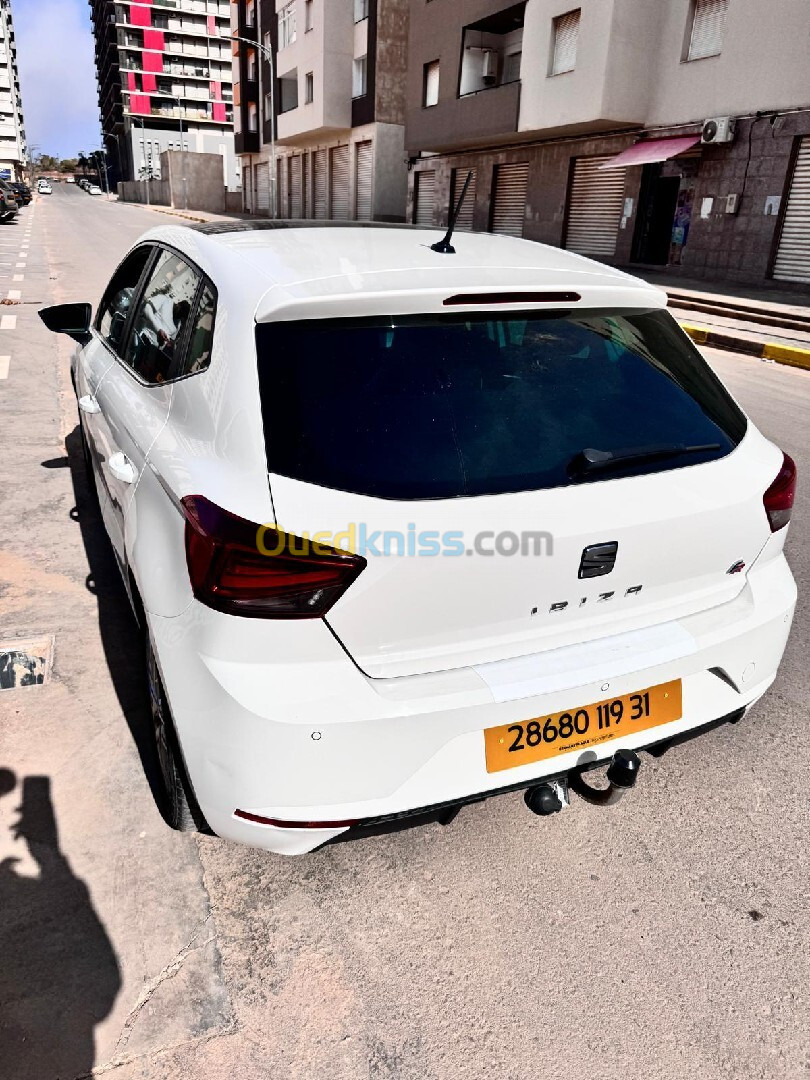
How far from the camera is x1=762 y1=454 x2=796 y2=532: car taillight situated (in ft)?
7.88

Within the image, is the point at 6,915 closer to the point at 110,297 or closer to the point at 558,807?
the point at 558,807

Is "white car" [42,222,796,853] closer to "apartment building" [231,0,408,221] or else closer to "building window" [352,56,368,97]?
"apartment building" [231,0,408,221]

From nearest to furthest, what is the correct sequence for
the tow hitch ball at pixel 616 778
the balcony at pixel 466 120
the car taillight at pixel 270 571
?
the car taillight at pixel 270 571
the tow hitch ball at pixel 616 778
the balcony at pixel 466 120

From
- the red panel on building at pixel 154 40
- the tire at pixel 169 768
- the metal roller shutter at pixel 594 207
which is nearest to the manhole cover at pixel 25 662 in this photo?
the tire at pixel 169 768

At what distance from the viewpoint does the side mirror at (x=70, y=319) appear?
4180 millimetres

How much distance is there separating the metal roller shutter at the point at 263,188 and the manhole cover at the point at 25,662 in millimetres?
55465

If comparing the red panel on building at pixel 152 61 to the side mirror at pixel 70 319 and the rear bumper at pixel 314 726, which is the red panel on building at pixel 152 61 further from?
the rear bumper at pixel 314 726

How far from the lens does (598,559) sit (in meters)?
2.04

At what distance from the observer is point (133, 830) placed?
249 cm

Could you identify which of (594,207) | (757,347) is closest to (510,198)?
(594,207)

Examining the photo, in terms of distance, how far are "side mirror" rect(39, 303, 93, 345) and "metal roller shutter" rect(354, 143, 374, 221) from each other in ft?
118

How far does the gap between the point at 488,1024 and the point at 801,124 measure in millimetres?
20497

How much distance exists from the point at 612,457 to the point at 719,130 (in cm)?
2064

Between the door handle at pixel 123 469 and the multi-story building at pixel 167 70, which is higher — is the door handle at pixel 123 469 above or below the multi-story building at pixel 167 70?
below
